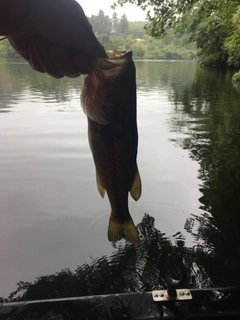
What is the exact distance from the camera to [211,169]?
7.20 meters

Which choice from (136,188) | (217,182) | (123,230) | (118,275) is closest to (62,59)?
(136,188)

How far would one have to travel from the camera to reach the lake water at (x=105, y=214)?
13.1 ft

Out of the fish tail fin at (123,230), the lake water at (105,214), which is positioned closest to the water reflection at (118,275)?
the lake water at (105,214)

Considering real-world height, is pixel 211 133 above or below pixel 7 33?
below

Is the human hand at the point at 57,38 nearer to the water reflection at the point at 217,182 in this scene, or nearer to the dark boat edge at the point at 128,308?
the dark boat edge at the point at 128,308

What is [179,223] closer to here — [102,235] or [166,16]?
[102,235]

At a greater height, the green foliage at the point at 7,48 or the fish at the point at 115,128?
the green foliage at the point at 7,48

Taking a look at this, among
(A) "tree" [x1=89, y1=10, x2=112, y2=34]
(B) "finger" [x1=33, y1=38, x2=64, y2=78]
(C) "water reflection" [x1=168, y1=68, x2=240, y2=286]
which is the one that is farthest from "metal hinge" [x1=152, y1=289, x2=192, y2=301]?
(A) "tree" [x1=89, y1=10, x2=112, y2=34]

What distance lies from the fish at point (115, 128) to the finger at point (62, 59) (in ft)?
0.38

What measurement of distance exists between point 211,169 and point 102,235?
11.9 ft

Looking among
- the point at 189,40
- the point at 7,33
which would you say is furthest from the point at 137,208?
the point at 189,40

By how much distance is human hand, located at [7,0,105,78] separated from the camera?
1437mm

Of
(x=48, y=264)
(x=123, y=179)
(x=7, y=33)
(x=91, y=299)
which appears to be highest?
(x=7, y=33)

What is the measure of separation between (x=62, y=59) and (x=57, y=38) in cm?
10
